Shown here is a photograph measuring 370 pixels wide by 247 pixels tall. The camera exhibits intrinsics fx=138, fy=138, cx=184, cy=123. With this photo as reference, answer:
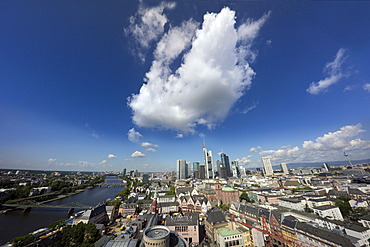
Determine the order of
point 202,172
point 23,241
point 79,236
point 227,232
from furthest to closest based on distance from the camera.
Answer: point 202,172
point 227,232
point 23,241
point 79,236

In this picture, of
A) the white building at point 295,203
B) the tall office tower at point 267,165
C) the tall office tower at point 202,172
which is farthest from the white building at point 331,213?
the tall office tower at point 202,172

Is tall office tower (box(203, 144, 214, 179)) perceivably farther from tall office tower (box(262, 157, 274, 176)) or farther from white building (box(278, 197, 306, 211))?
white building (box(278, 197, 306, 211))

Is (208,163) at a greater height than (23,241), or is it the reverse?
(208,163)

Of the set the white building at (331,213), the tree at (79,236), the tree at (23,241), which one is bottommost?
the tree at (23,241)

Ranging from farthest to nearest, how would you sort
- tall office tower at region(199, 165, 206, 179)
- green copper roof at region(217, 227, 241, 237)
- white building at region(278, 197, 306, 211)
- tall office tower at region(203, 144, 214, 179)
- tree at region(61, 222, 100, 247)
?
tall office tower at region(199, 165, 206, 179)
tall office tower at region(203, 144, 214, 179)
white building at region(278, 197, 306, 211)
green copper roof at region(217, 227, 241, 237)
tree at region(61, 222, 100, 247)

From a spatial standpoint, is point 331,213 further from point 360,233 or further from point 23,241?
point 23,241

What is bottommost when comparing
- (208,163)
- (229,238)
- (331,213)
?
(229,238)

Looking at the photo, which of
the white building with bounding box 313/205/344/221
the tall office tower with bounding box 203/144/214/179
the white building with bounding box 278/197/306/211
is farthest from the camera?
the tall office tower with bounding box 203/144/214/179

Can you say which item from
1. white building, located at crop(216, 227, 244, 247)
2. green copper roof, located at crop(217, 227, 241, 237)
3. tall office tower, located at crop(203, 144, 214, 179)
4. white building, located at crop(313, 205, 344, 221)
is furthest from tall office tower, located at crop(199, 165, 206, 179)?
Answer: white building, located at crop(216, 227, 244, 247)

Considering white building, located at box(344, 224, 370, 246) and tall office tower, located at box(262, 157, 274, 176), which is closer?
white building, located at box(344, 224, 370, 246)

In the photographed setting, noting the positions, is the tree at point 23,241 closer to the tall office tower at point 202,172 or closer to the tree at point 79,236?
the tree at point 79,236

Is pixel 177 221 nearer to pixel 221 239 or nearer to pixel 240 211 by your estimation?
pixel 221 239

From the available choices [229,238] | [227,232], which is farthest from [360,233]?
[227,232]
